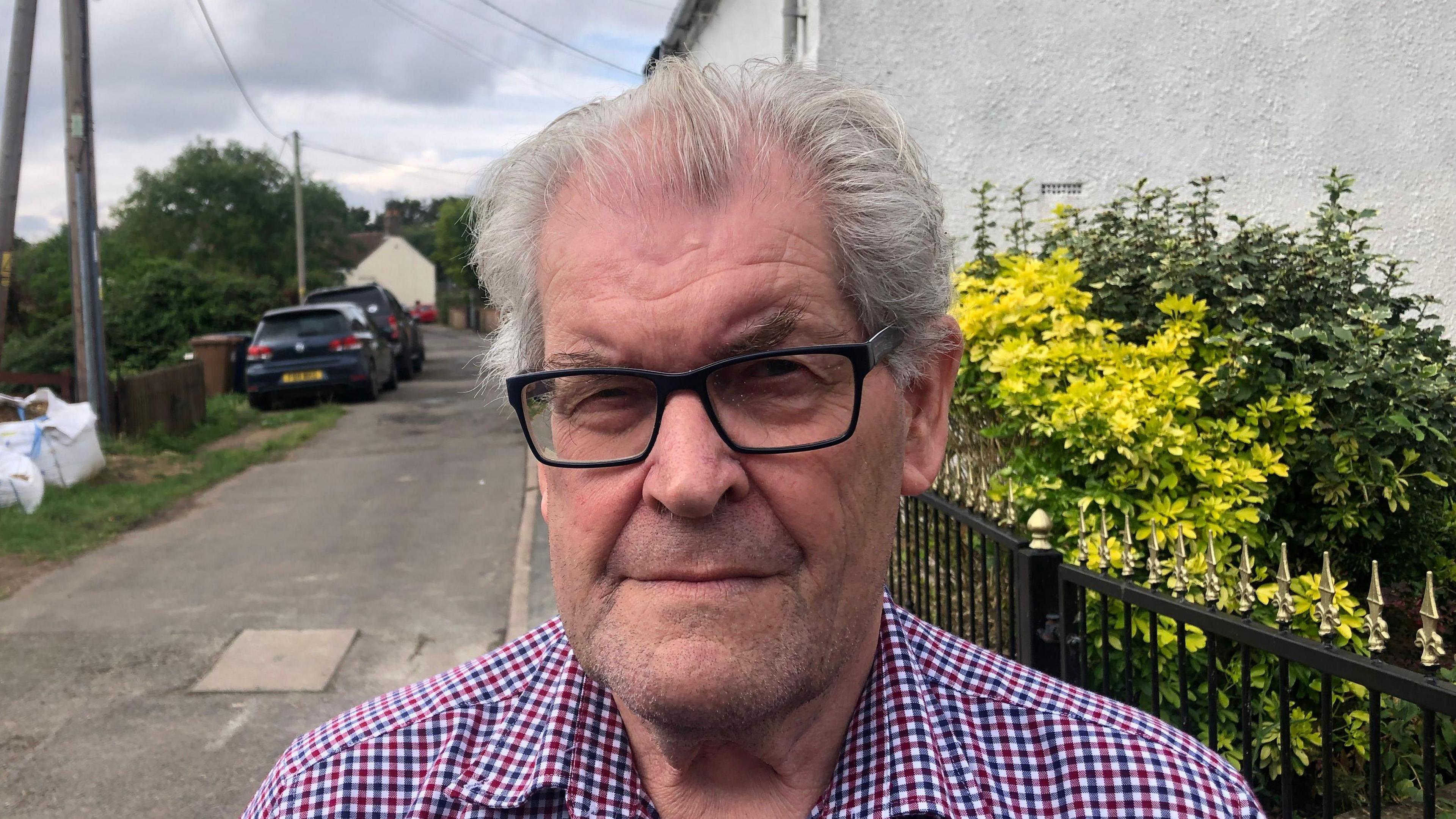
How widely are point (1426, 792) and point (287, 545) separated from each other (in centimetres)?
747

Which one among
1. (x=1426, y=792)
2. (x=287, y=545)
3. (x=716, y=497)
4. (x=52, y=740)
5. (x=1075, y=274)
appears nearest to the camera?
(x=716, y=497)

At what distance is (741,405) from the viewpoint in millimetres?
1302

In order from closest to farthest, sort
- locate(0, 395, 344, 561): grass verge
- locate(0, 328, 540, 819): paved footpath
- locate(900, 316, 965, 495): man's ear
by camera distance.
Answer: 1. locate(900, 316, 965, 495): man's ear
2. locate(0, 328, 540, 819): paved footpath
3. locate(0, 395, 344, 561): grass verge

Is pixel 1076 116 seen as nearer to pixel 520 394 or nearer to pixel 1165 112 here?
pixel 1165 112

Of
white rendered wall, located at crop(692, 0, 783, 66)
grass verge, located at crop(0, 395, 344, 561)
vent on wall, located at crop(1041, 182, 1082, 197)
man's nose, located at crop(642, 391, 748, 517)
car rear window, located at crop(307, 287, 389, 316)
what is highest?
white rendered wall, located at crop(692, 0, 783, 66)

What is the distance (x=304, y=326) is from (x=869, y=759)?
16165 millimetres

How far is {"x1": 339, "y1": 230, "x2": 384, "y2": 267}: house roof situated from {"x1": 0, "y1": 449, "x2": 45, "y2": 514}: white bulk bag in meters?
44.2

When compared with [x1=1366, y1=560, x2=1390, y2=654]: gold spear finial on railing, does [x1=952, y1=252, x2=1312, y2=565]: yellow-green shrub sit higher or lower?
higher

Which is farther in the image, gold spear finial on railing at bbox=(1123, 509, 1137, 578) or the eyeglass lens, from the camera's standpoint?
gold spear finial on railing at bbox=(1123, 509, 1137, 578)

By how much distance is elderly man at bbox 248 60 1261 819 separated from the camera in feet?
4.19

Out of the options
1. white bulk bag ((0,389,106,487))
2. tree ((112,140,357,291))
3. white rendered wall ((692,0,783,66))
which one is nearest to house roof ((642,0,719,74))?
white rendered wall ((692,0,783,66))

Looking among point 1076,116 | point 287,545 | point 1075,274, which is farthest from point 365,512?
point 1075,274

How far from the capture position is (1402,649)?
3.38m

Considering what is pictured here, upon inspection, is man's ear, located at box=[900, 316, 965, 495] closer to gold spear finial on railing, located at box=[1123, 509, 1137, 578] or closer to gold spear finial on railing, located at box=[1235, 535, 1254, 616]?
gold spear finial on railing, located at box=[1235, 535, 1254, 616]
